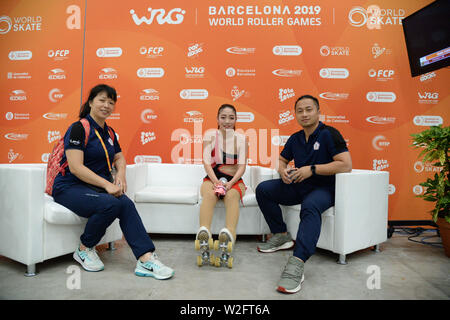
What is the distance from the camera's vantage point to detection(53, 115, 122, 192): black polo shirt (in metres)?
1.90

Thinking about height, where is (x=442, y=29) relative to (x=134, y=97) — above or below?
above

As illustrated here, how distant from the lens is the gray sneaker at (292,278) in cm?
163

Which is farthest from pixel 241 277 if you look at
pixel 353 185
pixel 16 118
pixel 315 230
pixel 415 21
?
pixel 16 118

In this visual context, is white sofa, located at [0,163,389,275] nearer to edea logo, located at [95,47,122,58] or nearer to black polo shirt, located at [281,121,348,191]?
black polo shirt, located at [281,121,348,191]

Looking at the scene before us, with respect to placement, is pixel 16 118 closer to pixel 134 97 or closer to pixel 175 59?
pixel 134 97

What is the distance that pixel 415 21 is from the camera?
289 cm

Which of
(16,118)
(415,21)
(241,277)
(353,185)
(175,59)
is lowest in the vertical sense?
(241,277)

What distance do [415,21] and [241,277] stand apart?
308 centimetres

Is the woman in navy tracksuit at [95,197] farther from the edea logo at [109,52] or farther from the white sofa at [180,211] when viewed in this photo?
the edea logo at [109,52]

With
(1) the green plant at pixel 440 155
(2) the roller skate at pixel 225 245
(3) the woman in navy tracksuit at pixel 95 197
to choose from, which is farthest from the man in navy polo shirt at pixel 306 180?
(3) the woman in navy tracksuit at pixel 95 197

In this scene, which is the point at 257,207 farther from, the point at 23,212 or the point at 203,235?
the point at 23,212

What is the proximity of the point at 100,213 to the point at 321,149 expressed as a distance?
1.69m

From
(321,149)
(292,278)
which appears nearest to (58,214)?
(292,278)

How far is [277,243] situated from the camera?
7.97ft
